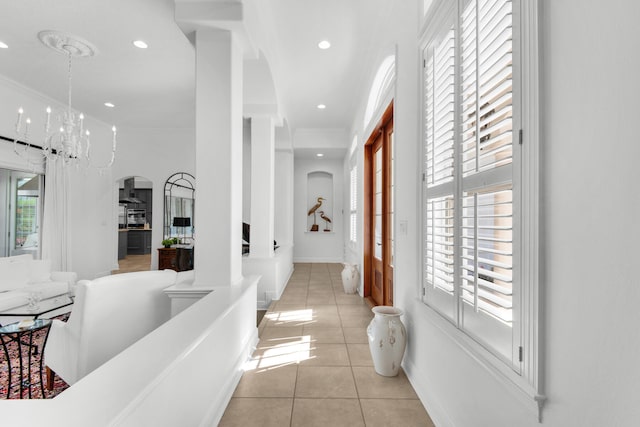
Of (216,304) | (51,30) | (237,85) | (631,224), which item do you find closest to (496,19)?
(631,224)

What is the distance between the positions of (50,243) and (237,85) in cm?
515

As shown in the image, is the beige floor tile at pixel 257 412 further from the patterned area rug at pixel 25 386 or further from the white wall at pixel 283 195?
the white wall at pixel 283 195

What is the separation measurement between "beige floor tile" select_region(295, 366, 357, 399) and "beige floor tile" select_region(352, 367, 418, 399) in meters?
0.06

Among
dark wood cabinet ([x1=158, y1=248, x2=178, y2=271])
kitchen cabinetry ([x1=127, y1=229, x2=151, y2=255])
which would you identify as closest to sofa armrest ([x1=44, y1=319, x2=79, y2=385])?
dark wood cabinet ([x1=158, y1=248, x2=178, y2=271])

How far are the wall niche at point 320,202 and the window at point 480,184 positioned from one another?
6708mm

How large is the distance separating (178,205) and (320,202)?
11.6ft

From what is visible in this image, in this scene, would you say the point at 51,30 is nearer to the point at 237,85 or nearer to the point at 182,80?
the point at 182,80

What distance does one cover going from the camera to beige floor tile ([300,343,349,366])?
2.56 metres

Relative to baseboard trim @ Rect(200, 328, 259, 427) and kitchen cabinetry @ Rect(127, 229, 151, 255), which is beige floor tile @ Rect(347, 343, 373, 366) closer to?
baseboard trim @ Rect(200, 328, 259, 427)

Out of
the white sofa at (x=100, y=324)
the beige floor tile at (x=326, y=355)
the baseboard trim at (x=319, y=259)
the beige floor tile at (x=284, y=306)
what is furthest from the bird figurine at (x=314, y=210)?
the white sofa at (x=100, y=324)

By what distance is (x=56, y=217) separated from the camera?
5.55 m

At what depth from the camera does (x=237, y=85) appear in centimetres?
257

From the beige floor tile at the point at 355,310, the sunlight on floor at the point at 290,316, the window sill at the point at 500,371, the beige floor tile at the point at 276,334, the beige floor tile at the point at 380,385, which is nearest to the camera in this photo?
the window sill at the point at 500,371

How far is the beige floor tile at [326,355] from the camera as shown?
8.39 feet
